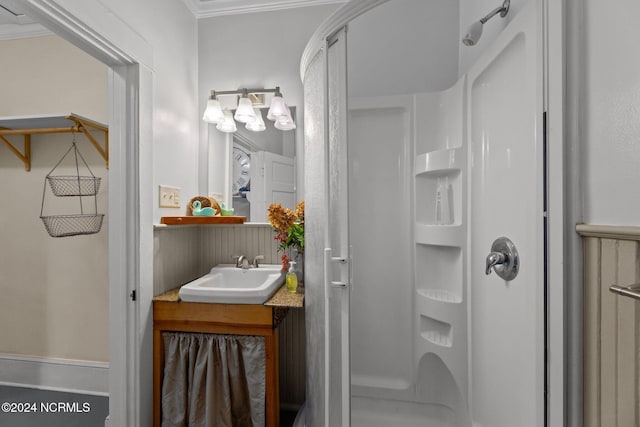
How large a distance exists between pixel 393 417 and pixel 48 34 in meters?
3.03

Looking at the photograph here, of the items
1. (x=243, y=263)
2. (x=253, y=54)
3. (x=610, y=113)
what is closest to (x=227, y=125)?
(x=253, y=54)

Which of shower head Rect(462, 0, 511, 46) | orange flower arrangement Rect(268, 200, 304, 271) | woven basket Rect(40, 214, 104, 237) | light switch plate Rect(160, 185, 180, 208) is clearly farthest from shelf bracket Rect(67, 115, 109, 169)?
shower head Rect(462, 0, 511, 46)

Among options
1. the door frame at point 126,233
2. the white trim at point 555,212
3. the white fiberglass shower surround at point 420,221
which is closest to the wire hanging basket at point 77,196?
the door frame at point 126,233

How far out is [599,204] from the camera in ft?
2.21

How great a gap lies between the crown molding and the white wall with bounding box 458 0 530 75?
0.99m

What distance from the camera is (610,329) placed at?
0.65 m

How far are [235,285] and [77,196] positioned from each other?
1168 millimetres

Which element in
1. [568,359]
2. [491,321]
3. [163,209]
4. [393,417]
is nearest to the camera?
[568,359]

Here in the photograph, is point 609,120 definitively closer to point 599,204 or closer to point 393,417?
point 599,204

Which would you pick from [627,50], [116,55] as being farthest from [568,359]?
[116,55]

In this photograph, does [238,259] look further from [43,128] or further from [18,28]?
[18,28]

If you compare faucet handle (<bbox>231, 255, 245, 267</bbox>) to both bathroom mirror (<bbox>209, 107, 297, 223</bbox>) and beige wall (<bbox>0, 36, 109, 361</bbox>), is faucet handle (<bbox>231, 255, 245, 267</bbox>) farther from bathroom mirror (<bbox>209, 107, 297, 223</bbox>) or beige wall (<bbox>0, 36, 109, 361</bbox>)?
beige wall (<bbox>0, 36, 109, 361</bbox>)

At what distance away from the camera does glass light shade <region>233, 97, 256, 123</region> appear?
189cm

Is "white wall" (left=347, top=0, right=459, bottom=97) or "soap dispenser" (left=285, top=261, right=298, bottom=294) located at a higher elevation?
"white wall" (left=347, top=0, right=459, bottom=97)
